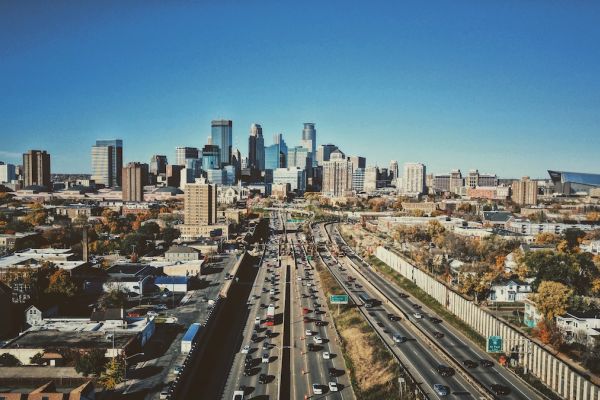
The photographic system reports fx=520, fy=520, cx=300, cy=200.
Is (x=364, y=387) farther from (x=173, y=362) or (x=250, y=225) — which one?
(x=250, y=225)

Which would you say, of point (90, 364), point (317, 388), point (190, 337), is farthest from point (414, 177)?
point (90, 364)

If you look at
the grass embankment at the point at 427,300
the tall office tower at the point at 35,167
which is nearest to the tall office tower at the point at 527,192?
the grass embankment at the point at 427,300

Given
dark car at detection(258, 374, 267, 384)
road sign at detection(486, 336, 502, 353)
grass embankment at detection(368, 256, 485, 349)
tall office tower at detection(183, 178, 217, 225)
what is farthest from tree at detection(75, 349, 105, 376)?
tall office tower at detection(183, 178, 217, 225)

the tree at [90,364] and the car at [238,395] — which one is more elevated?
the tree at [90,364]

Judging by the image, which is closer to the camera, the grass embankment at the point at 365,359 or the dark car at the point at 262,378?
the grass embankment at the point at 365,359

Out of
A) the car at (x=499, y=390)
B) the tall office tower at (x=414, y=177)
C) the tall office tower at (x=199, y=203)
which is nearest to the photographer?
the car at (x=499, y=390)

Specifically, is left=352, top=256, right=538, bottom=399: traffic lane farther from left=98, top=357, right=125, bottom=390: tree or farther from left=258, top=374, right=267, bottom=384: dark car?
left=98, top=357, right=125, bottom=390: tree

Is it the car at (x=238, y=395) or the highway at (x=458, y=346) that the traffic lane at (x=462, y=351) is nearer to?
the highway at (x=458, y=346)
